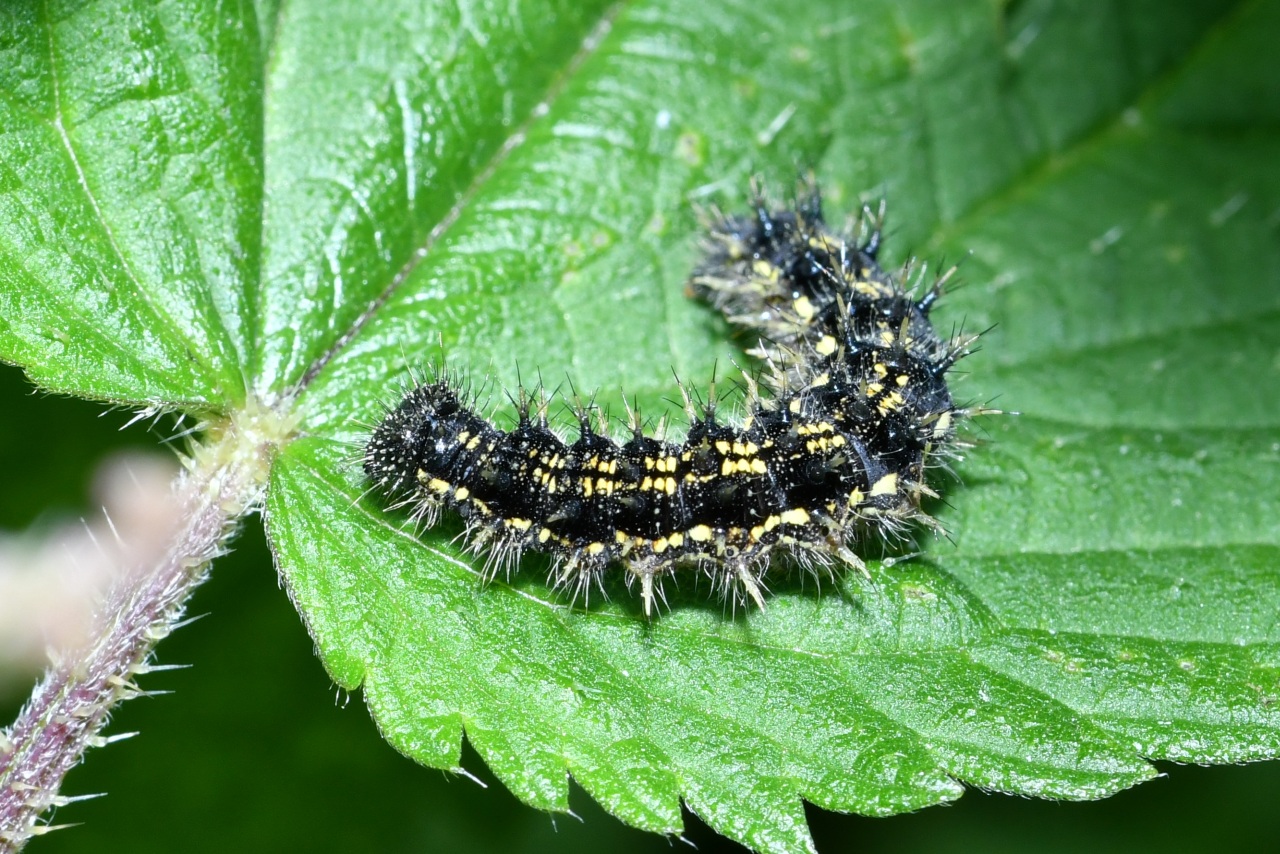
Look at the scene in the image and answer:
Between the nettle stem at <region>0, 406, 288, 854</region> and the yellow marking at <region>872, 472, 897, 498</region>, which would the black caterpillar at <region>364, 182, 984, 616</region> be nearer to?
the yellow marking at <region>872, 472, 897, 498</region>

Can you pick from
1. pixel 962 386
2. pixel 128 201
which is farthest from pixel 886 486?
pixel 128 201

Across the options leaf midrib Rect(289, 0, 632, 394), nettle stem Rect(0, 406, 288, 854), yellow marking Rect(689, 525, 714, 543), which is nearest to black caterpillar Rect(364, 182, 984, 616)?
yellow marking Rect(689, 525, 714, 543)

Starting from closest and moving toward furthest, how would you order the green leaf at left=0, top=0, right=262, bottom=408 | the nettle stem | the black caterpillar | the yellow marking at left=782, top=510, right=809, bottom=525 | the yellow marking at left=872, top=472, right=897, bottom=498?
the nettle stem < the green leaf at left=0, top=0, right=262, bottom=408 < the black caterpillar < the yellow marking at left=782, top=510, right=809, bottom=525 < the yellow marking at left=872, top=472, right=897, bottom=498

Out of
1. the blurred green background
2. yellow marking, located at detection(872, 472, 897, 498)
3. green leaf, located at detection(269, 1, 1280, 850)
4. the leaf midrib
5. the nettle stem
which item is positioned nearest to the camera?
the nettle stem

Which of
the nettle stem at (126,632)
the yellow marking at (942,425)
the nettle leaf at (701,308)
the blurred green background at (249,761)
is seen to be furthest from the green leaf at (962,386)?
the blurred green background at (249,761)

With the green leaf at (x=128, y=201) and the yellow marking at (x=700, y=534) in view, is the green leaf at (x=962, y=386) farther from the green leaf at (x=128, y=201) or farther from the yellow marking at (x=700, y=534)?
the green leaf at (x=128, y=201)

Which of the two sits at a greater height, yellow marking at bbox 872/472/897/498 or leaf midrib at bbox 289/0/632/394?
leaf midrib at bbox 289/0/632/394

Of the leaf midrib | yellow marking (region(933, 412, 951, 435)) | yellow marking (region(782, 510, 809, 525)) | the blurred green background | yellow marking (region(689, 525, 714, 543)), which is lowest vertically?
the blurred green background
